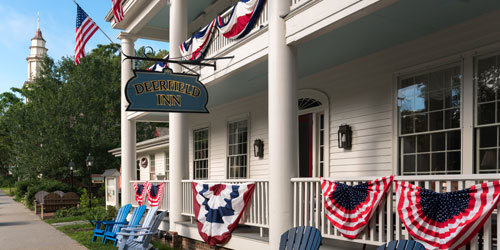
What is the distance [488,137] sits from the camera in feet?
20.5

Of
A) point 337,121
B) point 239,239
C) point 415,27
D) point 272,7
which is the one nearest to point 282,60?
point 272,7

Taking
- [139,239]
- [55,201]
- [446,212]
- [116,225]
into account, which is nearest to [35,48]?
[55,201]

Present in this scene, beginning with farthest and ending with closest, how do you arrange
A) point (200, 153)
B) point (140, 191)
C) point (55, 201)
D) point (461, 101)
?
1. point (55, 201)
2. point (200, 153)
3. point (140, 191)
4. point (461, 101)

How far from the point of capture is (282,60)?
6895 mm

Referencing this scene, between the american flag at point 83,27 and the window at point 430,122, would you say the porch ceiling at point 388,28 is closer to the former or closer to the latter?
the window at point 430,122

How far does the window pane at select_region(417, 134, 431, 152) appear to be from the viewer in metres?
7.12

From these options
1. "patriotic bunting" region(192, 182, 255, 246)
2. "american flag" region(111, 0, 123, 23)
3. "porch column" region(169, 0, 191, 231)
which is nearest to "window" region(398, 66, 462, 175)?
"patriotic bunting" region(192, 182, 255, 246)

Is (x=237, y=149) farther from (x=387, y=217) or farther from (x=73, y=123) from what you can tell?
(x=73, y=123)

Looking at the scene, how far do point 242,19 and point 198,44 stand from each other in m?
1.94

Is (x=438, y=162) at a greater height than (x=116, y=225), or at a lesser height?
greater

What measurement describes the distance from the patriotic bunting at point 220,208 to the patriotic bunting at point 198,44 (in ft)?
9.20

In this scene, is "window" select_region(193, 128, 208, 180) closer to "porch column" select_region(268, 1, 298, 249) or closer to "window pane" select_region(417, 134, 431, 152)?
"porch column" select_region(268, 1, 298, 249)

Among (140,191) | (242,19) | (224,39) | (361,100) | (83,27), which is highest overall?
(83,27)

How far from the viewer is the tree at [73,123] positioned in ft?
98.8
